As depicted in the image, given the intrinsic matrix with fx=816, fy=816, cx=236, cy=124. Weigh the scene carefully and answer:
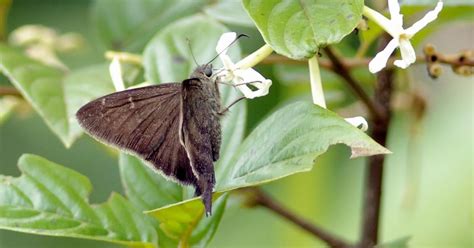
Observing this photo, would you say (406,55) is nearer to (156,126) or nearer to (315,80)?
(315,80)

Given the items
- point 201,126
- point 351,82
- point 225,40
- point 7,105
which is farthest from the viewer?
point 7,105

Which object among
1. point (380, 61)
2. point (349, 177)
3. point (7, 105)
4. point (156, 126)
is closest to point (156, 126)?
point (156, 126)

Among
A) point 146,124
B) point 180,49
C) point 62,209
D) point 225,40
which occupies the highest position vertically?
point 180,49

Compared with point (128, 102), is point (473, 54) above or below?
above

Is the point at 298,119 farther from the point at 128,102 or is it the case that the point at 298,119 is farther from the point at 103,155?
the point at 103,155

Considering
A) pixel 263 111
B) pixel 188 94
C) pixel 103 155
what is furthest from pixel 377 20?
pixel 103 155

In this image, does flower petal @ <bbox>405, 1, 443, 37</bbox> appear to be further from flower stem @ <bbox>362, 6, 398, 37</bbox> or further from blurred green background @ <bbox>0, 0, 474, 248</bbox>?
blurred green background @ <bbox>0, 0, 474, 248</bbox>

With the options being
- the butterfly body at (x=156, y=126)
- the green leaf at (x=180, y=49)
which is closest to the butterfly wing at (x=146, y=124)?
the butterfly body at (x=156, y=126)
